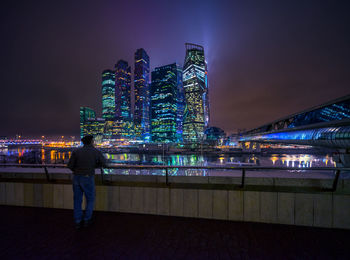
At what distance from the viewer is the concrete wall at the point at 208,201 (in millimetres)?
3260

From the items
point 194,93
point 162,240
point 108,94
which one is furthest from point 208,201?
point 108,94

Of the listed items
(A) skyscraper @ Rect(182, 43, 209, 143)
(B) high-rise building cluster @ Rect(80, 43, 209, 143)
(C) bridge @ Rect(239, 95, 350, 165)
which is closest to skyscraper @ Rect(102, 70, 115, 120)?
(B) high-rise building cluster @ Rect(80, 43, 209, 143)

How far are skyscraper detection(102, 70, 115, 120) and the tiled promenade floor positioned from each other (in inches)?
7079

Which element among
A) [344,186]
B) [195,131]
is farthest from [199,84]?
[344,186]

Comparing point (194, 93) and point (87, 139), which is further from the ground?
point (194, 93)

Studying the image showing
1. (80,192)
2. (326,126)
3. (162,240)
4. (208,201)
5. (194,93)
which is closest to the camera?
(162,240)

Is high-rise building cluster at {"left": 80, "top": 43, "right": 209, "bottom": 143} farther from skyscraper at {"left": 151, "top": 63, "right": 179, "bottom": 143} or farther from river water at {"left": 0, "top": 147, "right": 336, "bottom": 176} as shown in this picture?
river water at {"left": 0, "top": 147, "right": 336, "bottom": 176}

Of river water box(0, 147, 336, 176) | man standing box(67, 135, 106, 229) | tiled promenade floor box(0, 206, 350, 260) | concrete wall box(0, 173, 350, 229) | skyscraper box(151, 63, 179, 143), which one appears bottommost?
river water box(0, 147, 336, 176)

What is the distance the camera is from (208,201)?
365 cm

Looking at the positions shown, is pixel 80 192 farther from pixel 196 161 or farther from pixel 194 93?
pixel 194 93

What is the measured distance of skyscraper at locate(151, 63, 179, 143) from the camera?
146000mm

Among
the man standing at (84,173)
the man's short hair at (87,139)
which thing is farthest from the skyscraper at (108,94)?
the man standing at (84,173)

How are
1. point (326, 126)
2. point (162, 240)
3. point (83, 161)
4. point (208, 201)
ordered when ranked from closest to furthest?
point (162, 240)
point (83, 161)
point (208, 201)
point (326, 126)

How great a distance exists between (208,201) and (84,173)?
112 inches
